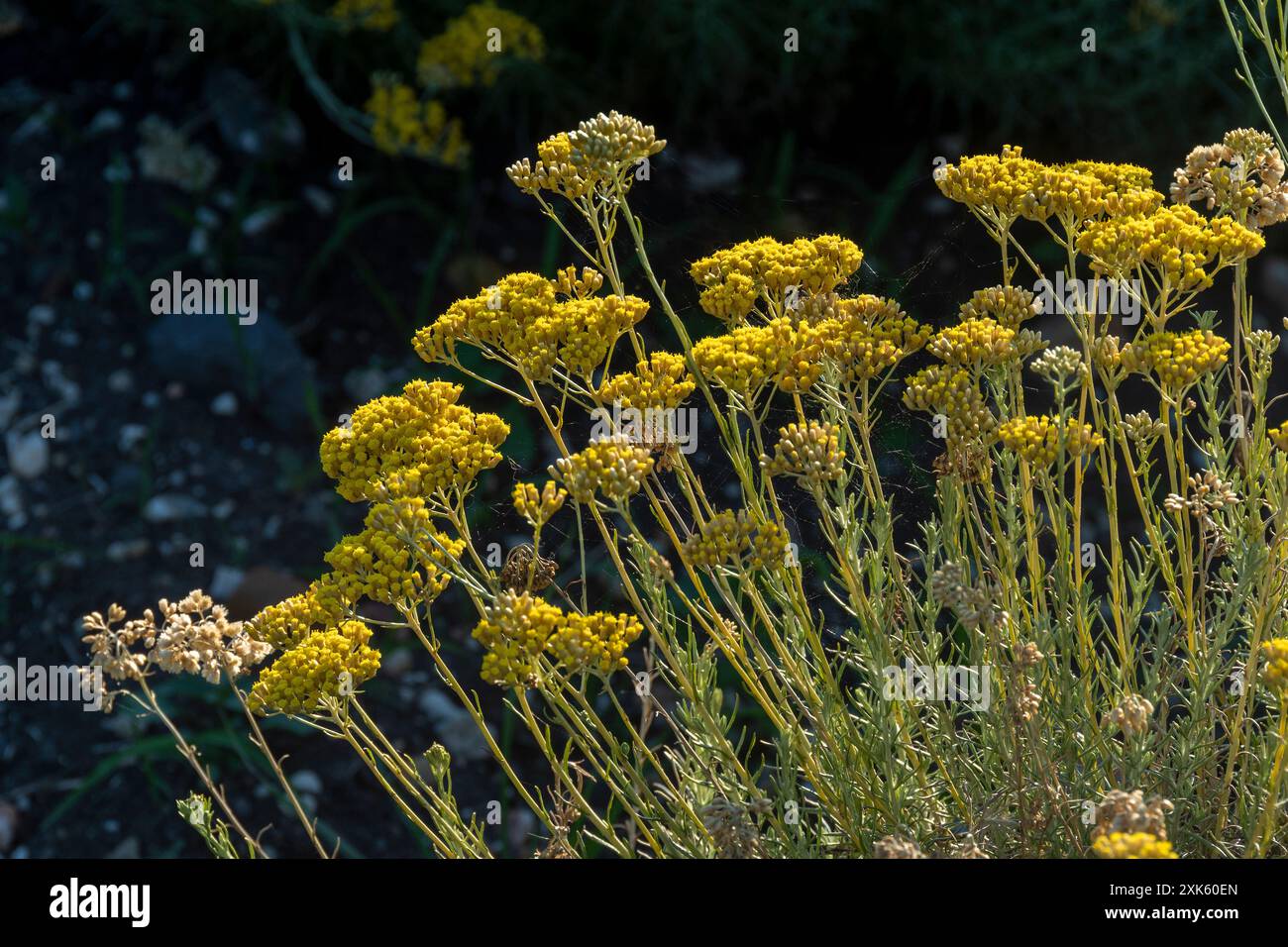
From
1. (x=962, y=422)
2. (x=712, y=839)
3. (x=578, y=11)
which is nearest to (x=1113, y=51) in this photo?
(x=578, y=11)

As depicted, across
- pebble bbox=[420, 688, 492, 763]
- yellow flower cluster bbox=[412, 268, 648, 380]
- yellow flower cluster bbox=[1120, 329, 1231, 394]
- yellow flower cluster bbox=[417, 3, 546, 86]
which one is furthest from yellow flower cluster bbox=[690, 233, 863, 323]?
yellow flower cluster bbox=[417, 3, 546, 86]

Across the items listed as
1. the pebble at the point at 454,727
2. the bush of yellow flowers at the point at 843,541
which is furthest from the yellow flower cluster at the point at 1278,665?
the pebble at the point at 454,727

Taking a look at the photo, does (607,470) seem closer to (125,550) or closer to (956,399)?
(956,399)

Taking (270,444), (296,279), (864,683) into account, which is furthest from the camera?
(296,279)

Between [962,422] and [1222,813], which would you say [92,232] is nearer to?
[962,422]

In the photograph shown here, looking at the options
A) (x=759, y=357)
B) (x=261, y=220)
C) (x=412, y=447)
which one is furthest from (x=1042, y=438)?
(x=261, y=220)

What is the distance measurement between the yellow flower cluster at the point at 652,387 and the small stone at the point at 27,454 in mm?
2504

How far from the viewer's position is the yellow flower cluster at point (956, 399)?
143cm

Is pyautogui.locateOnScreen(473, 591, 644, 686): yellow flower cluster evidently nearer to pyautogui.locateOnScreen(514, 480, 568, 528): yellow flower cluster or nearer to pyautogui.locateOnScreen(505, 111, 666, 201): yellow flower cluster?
pyautogui.locateOnScreen(514, 480, 568, 528): yellow flower cluster

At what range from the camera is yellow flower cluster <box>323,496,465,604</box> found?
4.52 ft

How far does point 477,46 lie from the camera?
355cm

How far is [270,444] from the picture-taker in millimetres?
3559

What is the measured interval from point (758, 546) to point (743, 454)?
0.16 m

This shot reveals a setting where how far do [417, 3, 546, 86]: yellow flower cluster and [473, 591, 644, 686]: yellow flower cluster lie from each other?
254 centimetres
